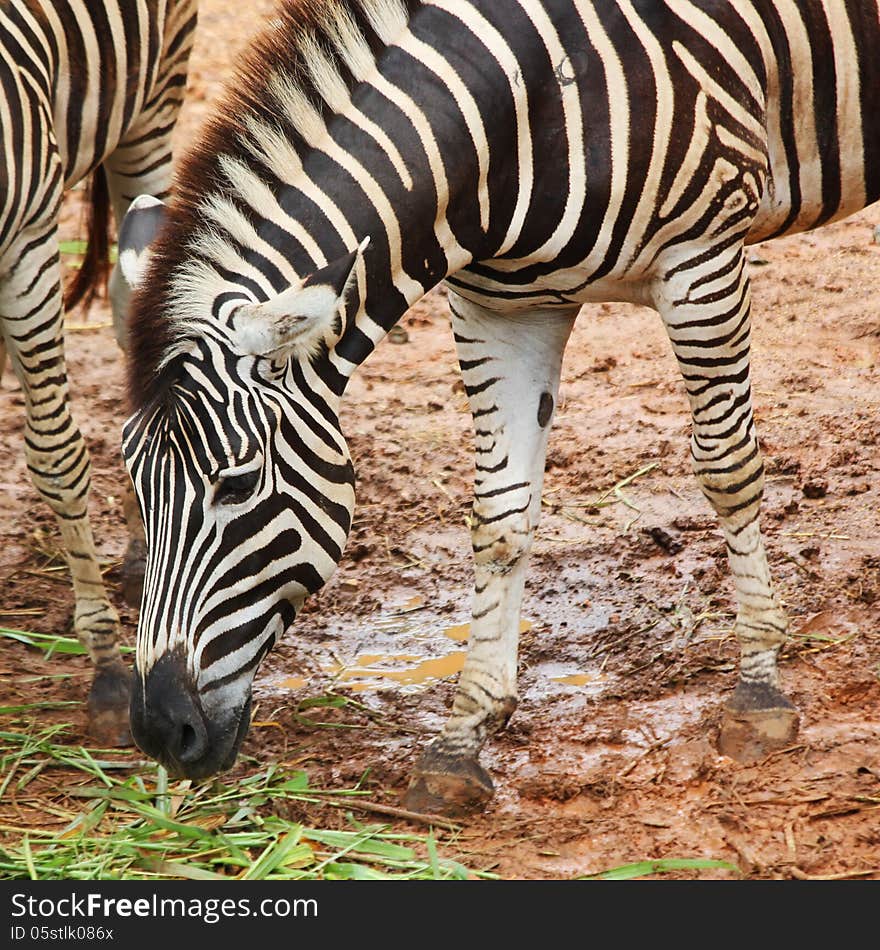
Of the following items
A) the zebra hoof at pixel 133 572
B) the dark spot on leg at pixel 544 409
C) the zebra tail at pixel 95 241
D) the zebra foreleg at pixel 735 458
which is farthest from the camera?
the zebra tail at pixel 95 241

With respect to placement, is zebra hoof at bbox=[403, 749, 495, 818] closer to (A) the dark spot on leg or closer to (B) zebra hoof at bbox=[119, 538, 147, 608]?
(A) the dark spot on leg

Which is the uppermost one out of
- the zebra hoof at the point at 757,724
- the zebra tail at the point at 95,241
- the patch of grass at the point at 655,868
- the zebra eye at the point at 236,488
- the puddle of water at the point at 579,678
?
the zebra tail at the point at 95,241

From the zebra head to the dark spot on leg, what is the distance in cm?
121

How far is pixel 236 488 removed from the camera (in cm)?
391

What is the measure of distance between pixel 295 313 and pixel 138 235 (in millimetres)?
956

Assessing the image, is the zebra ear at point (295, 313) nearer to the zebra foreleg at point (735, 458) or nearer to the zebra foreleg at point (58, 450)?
the zebra foreleg at point (735, 458)

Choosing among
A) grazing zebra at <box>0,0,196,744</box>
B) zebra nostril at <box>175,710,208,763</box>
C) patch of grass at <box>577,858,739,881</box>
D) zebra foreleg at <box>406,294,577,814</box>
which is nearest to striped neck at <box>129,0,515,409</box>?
zebra foreleg at <box>406,294,577,814</box>

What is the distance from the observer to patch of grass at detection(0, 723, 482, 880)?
4356 millimetres

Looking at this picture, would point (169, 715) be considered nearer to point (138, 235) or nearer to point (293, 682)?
point (138, 235)

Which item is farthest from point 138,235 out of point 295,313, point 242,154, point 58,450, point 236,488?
point 58,450

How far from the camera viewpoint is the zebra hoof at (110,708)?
18.0ft

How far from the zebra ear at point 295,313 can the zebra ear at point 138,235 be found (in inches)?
21.0

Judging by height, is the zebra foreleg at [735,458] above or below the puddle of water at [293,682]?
above

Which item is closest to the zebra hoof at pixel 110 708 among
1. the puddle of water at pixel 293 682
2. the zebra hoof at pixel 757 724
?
the puddle of water at pixel 293 682
